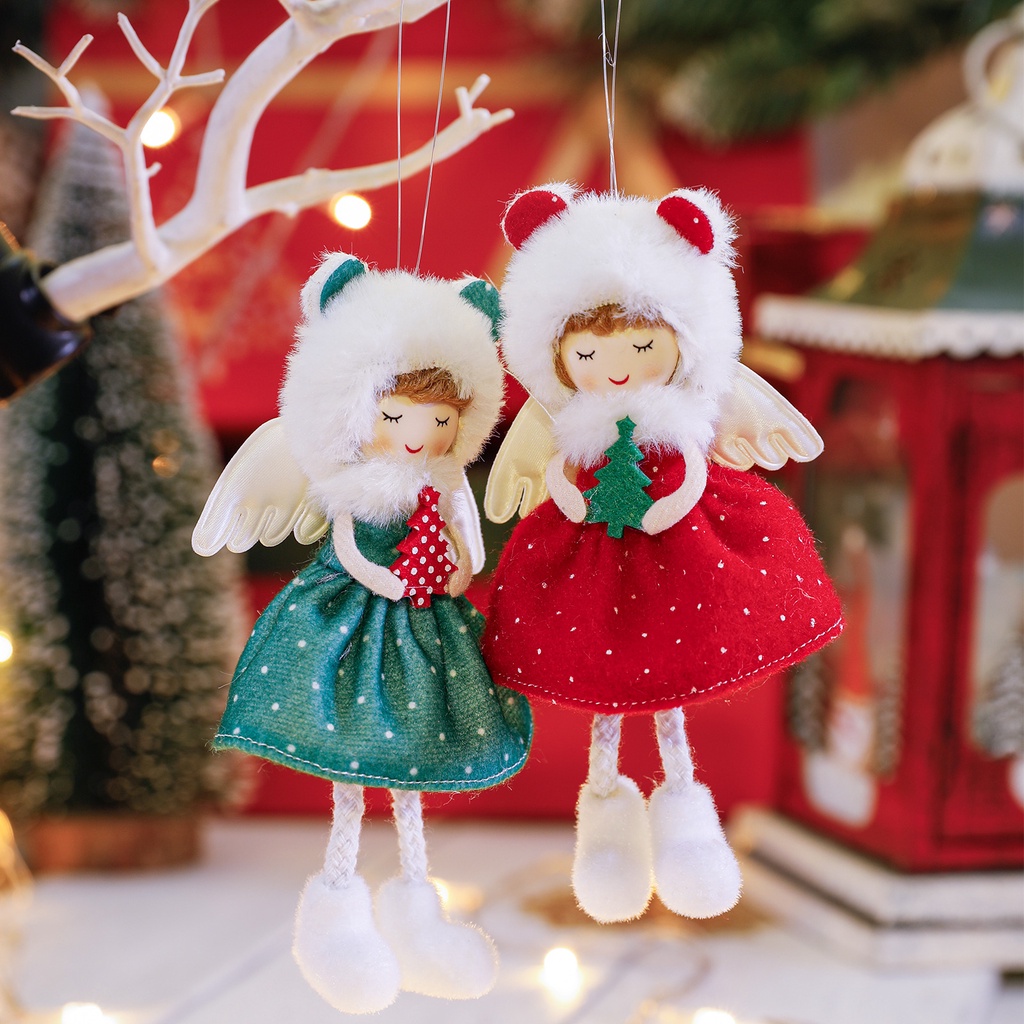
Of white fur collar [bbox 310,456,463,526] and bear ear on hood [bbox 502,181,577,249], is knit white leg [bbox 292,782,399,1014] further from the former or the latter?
bear ear on hood [bbox 502,181,577,249]

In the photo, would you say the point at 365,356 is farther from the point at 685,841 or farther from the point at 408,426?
the point at 685,841

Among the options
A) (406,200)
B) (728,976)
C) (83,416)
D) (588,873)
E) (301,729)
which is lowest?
(728,976)

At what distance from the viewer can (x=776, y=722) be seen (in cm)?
168

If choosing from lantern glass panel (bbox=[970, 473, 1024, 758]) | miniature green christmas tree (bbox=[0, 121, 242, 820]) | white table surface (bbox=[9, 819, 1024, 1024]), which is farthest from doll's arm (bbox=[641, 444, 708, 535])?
miniature green christmas tree (bbox=[0, 121, 242, 820])

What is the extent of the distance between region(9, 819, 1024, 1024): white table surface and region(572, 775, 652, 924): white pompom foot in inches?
16.9

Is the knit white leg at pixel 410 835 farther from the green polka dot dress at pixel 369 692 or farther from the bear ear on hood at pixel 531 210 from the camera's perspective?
the bear ear on hood at pixel 531 210

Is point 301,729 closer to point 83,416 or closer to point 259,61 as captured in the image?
point 259,61

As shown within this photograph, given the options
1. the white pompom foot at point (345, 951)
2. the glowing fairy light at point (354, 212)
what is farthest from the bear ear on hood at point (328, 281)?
the white pompom foot at point (345, 951)

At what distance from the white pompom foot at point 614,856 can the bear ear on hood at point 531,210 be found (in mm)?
333

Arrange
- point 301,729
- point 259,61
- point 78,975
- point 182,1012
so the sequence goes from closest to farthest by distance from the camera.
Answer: point 301,729, point 259,61, point 182,1012, point 78,975

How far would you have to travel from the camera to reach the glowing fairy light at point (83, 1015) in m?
1.22

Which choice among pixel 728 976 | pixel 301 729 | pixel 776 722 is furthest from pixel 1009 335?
pixel 301 729

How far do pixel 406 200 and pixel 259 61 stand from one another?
2.63 feet

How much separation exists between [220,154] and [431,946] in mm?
560
